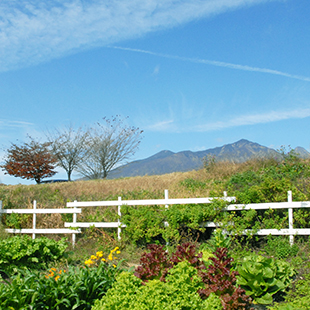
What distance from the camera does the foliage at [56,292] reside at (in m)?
4.16

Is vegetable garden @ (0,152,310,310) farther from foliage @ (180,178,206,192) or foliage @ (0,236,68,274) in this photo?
foliage @ (180,178,206,192)

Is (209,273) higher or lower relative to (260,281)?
higher

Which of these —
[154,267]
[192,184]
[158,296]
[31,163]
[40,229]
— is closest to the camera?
[158,296]

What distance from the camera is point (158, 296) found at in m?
3.81

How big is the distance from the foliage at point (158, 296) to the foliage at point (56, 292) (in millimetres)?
442

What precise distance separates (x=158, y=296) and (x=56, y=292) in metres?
1.46

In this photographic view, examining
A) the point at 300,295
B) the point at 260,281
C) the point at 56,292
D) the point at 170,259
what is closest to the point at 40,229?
the point at 56,292

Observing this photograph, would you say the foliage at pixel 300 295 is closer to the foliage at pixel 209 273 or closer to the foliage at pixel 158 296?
the foliage at pixel 209 273

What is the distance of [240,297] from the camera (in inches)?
171

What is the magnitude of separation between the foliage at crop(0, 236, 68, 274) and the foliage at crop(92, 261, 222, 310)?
297 cm

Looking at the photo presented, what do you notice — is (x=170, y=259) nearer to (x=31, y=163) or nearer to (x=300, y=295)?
(x=300, y=295)

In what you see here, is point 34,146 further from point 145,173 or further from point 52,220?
point 52,220

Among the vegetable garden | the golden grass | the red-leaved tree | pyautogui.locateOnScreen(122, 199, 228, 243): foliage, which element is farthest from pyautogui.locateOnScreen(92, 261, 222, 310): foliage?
the red-leaved tree

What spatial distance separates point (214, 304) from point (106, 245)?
448cm
